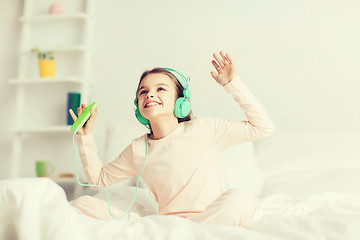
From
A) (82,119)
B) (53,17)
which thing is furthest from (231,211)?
(53,17)

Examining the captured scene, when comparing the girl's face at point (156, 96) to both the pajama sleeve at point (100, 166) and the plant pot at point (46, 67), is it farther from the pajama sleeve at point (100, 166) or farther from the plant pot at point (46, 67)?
the plant pot at point (46, 67)

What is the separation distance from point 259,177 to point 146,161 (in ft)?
2.26

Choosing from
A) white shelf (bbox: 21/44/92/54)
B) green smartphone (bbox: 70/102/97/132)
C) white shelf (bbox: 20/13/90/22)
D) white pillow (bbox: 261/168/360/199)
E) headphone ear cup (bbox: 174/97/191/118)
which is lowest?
white pillow (bbox: 261/168/360/199)

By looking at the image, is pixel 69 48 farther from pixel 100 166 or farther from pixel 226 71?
pixel 226 71

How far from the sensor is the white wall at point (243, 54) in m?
2.51

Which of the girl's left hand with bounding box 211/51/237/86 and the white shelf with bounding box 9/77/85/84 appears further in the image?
the white shelf with bounding box 9/77/85/84

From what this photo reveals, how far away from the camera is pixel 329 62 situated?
2527 mm

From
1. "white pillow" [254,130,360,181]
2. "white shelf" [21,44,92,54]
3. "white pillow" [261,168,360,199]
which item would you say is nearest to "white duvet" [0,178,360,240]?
"white pillow" [261,168,360,199]

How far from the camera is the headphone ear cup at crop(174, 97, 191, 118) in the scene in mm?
1651

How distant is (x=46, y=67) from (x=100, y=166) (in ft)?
4.43

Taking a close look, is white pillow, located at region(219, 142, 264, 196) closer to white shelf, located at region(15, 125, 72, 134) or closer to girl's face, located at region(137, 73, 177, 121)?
girl's face, located at region(137, 73, 177, 121)

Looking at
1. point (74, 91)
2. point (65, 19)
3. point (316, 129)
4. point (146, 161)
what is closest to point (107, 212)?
point (146, 161)

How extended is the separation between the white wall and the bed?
1.09 feet

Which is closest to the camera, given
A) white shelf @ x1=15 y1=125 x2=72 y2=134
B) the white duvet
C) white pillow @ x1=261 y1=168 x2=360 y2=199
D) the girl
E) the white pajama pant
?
the white duvet
